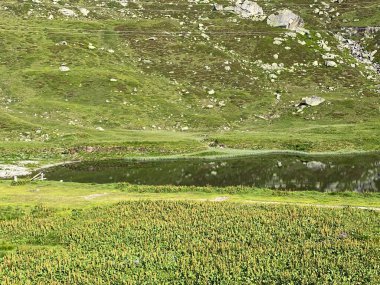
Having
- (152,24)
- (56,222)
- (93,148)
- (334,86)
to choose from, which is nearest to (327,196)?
(56,222)

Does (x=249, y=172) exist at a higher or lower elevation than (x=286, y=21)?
lower

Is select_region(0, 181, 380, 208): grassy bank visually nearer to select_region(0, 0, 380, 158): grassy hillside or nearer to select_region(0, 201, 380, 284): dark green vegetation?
select_region(0, 201, 380, 284): dark green vegetation

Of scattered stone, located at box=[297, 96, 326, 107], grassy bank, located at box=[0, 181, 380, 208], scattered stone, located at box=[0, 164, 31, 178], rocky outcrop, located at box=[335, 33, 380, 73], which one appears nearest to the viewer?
grassy bank, located at box=[0, 181, 380, 208]

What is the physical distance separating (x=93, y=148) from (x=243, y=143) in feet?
115

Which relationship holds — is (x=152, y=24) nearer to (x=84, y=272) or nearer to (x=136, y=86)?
(x=136, y=86)

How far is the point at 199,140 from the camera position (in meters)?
104

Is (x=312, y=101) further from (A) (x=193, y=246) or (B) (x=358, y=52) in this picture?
(A) (x=193, y=246)

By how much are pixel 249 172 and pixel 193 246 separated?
48.9 m

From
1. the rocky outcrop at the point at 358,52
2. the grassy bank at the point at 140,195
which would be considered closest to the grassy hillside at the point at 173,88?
the rocky outcrop at the point at 358,52

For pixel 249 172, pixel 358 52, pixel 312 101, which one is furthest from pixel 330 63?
pixel 249 172

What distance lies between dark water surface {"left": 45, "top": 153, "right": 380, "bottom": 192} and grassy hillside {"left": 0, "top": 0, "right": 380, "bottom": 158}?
9.99m

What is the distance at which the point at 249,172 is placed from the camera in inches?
3066

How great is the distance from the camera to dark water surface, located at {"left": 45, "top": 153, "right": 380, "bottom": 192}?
230 feet

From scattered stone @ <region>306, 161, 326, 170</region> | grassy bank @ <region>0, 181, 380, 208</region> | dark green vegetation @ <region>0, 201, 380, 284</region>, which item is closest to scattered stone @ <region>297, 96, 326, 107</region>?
scattered stone @ <region>306, 161, 326, 170</region>
